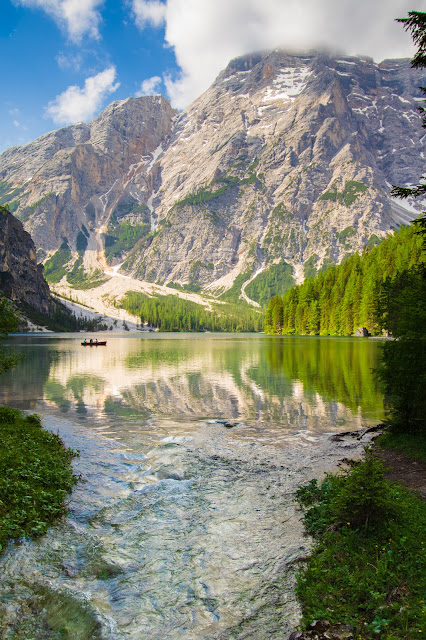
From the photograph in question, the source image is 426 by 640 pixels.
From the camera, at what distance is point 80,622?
26.0ft

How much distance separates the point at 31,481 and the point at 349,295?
12947cm

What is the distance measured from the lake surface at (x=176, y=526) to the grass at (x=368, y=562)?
73 centimetres

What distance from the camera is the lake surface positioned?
26.6ft

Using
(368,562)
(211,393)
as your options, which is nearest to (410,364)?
(368,562)

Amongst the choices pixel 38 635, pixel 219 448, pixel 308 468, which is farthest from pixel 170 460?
pixel 38 635

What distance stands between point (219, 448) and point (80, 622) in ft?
43.0

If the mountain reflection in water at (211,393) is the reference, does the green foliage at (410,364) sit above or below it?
above

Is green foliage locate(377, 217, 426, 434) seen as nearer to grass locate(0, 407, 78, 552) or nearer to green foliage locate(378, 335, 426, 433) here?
green foliage locate(378, 335, 426, 433)

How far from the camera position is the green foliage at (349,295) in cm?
11209

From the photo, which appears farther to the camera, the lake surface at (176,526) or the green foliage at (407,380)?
the green foliage at (407,380)

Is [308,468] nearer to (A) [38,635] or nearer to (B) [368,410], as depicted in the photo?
(A) [38,635]

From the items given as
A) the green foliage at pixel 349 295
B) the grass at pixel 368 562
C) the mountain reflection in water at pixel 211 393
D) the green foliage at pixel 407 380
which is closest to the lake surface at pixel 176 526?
the mountain reflection in water at pixel 211 393

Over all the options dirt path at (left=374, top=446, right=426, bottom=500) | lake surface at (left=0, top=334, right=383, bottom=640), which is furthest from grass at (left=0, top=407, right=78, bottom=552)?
dirt path at (left=374, top=446, right=426, bottom=500)

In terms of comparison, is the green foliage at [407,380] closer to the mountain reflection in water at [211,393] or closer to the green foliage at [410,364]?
the green foliage at [410,364]
